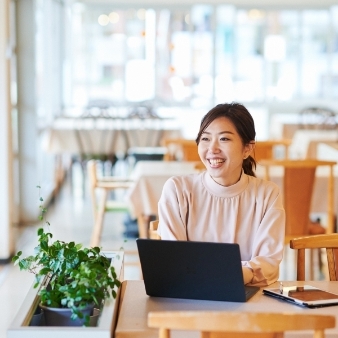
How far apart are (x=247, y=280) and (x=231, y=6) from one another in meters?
9.66

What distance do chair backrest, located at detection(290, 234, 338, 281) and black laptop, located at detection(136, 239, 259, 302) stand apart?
1.41 ft

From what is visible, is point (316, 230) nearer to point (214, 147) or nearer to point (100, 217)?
point (100, 217)

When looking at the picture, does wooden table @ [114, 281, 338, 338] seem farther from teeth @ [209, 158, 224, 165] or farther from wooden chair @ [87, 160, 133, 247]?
wooden chair @ [87, 160, 133, 247]

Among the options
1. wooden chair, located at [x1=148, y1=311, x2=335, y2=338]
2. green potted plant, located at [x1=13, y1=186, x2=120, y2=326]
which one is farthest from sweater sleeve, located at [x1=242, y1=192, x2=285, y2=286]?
wooden chair, located at [x1=148, y1=311, x2=335, y2=338]

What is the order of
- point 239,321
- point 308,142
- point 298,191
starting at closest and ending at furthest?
1. point 239,321
2. point 298,191
3. point 308,142

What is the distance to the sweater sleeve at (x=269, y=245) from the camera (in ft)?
6.93

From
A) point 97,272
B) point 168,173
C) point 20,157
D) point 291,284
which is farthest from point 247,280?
point 20,157

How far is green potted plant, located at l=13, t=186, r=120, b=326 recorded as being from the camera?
171 centimetres

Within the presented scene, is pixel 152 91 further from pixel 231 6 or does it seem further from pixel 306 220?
pixel 306 220

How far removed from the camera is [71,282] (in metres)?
1.86

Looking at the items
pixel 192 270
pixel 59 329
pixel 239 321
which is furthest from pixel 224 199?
pixel 239 321

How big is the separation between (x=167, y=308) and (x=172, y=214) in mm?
Answer: 471

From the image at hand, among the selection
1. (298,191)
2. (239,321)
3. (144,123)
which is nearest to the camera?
(239,321)

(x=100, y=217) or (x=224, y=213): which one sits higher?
(x=224, y=213)
